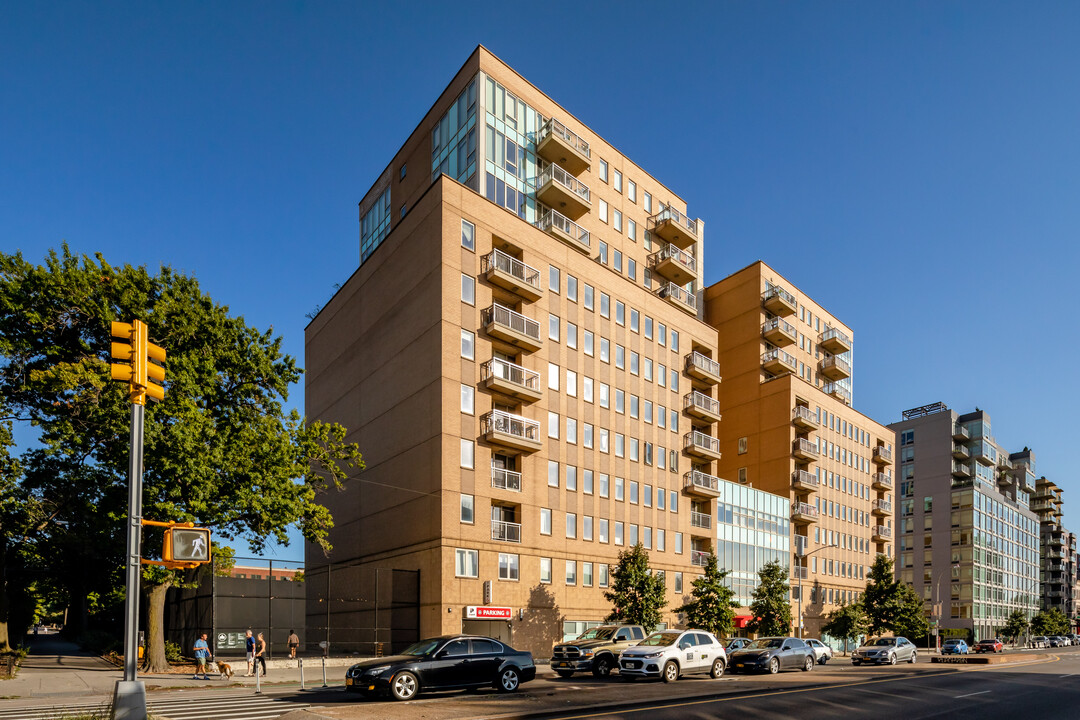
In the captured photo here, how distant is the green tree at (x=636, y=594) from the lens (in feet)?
147

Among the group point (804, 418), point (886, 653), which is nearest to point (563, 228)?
point (886, 653)

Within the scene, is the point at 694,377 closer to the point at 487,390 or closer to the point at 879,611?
the point at 487,390

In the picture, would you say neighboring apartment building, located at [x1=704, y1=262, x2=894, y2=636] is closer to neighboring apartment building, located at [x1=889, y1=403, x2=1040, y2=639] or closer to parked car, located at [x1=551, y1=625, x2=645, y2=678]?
Answer: parked car, located at [x1=551, y1=625, x2=645, y2=678]

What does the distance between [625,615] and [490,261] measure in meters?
21.5

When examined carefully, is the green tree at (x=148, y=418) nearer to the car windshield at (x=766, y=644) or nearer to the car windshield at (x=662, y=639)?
the car windshield at (x=662, y=639)

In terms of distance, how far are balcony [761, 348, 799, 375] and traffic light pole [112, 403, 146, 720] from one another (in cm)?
6885

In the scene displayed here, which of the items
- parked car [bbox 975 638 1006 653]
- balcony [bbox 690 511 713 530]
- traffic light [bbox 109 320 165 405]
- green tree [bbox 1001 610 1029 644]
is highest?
traffic light [bbox 109 320 165 405]

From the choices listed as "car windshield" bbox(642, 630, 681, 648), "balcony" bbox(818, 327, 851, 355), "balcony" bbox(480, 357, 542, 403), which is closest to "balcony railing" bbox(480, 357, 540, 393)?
"balcony" bbox(480, 357, 542, 403)

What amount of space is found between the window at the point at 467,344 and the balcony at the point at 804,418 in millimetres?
40085

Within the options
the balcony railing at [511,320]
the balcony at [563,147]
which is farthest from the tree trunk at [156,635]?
the balcony at [563,147]

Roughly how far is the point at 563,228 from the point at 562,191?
255 cm

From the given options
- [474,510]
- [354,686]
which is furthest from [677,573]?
[354,686]

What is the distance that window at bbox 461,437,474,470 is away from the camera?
41.8 meters

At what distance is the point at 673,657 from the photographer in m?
26.0
